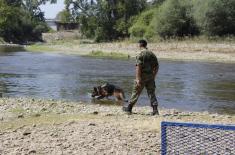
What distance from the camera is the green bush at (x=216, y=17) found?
64.3 metres

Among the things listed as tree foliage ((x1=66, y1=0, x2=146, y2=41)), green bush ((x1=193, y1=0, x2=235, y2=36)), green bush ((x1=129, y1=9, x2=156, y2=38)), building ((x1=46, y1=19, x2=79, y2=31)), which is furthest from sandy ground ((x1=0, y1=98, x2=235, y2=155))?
building ((x1=46, y1=19, x2=79, y2=31))

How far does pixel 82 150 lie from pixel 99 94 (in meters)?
10.4

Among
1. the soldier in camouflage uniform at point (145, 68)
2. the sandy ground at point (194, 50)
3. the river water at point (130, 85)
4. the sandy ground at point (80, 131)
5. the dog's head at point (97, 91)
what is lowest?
the sandy ground at point (194, 50)

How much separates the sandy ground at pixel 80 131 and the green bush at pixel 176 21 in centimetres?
5479

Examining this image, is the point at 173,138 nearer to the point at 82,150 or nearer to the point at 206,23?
the point at 82,150

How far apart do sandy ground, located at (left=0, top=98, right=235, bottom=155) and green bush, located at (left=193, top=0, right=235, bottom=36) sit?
50.3 meters

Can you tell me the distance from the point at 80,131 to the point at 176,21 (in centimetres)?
5926

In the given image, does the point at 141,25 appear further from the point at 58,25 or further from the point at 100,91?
the point at 58,25

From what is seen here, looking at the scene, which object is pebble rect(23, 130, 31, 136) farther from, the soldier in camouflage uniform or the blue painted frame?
the blue painted frame

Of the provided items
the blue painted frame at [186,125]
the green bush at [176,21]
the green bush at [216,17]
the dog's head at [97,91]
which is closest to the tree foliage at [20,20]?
the green bush at [176,21]

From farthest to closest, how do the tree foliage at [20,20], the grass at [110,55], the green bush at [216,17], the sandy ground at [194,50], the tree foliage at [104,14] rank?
the tree foliage at [20,20] → the tree foliage at [104,14] → the green bush at [216,17] → the grass at [110,55] → the sandy ground at [194,50]

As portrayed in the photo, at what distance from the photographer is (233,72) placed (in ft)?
121

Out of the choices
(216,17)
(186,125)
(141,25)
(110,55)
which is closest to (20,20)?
(141,25)

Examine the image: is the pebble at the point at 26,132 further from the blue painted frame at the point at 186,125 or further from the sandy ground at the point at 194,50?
the sandy ground at the point at 194,50
